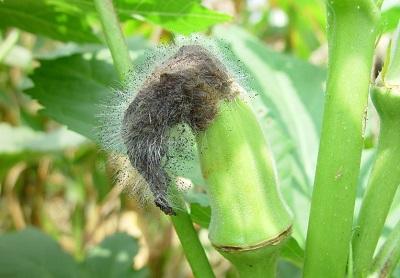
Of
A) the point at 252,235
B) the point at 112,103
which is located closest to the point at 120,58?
the point at 112,103

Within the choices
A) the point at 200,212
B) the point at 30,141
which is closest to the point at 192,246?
the point at 200,212

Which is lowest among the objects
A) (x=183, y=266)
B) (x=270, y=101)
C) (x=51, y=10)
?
(x=183, y=266)

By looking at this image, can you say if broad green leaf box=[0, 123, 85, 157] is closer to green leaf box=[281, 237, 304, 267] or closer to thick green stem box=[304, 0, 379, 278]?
green leaf box=[281, 237, 304, 267]

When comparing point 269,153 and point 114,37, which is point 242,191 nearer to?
point 269,153

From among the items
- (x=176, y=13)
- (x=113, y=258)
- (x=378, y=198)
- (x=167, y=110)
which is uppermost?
(x=176, y=13)

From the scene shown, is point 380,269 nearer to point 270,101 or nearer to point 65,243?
point 270,101

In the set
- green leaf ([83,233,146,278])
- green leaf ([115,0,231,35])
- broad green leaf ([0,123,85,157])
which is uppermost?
green leaf ([115,0,231,35])

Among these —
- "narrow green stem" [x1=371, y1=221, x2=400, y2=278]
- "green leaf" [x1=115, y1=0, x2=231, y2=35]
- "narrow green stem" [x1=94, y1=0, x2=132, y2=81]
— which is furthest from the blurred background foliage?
"narrow green stem" [x1=371, y1=221, x2=400, y2=278]
